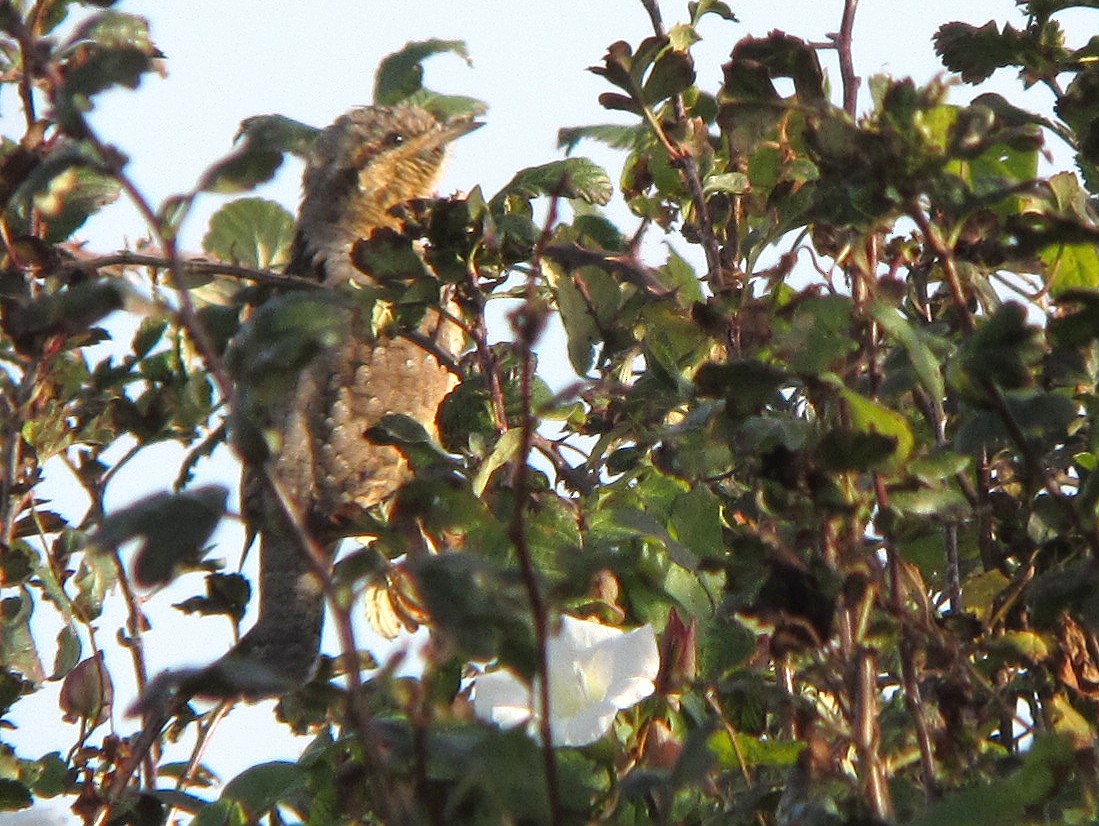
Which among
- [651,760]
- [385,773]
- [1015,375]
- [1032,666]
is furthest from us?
[651,760]

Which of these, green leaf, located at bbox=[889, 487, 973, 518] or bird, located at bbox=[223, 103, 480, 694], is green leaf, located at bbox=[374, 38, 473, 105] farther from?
green leaf, located at bbox=[889, 487, 973, 518]

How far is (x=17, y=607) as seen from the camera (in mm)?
2625

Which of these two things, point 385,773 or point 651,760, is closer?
point 385,773

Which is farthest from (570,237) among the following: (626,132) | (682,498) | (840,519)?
(840,519)

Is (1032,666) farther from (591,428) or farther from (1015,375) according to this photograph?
(591,428)

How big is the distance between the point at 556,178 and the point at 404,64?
0.86 m

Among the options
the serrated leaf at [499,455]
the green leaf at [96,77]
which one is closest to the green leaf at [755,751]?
the serrated leaf at [499,455]

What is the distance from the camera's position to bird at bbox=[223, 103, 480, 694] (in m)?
4.11

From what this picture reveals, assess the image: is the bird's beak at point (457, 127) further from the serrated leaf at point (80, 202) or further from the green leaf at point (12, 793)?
the green leaf at point (12, 793)

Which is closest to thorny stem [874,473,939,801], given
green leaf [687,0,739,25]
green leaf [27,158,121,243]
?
green leaf [687,0,739,25]

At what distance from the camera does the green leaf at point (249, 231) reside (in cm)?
290

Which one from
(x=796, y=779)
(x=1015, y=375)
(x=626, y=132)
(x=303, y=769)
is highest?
(x=626, y=132)

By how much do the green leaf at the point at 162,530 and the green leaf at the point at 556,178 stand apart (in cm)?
128

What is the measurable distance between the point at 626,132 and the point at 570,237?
0.19m
